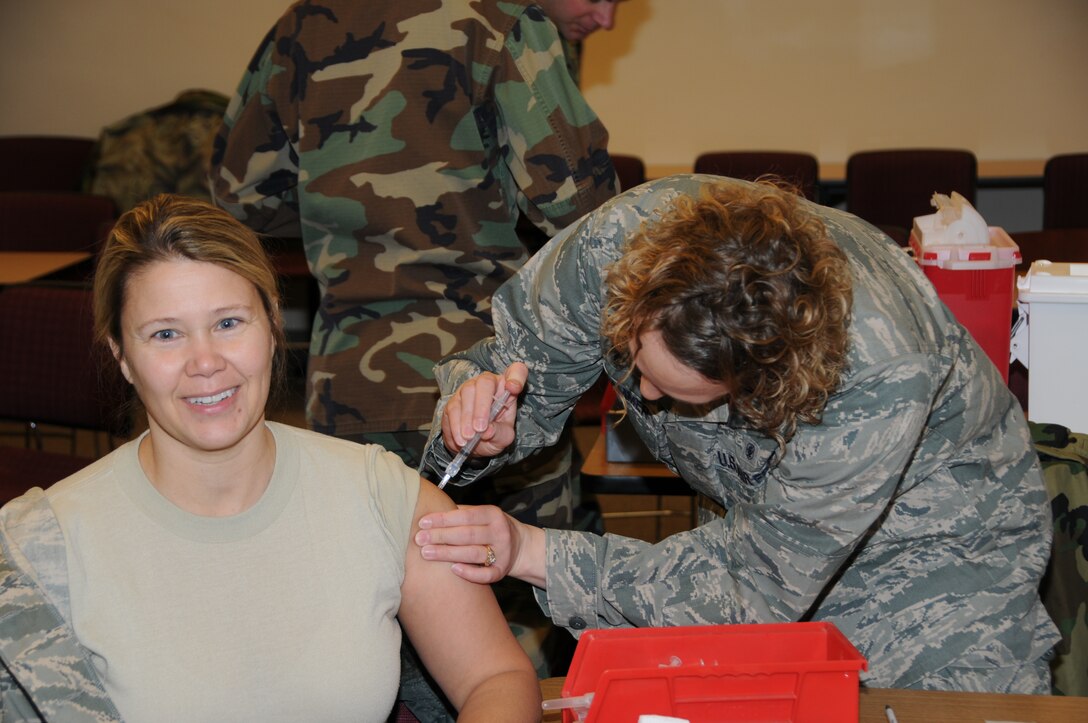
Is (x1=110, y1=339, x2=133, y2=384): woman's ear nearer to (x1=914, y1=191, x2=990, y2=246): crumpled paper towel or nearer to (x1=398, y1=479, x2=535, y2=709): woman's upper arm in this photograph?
(x1=398, y1=479, x2=535, y2=709): woman's upper arm

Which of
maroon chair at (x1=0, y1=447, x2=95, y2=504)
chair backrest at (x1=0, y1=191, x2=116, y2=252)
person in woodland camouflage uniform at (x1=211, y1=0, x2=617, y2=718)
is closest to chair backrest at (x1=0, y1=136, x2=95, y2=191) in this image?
chair backrest at (x1=0, y1=191, x2=116, y2=252)

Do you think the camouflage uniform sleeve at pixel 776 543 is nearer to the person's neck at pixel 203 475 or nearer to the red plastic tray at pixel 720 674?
the red plastic tray at pixel 720 674

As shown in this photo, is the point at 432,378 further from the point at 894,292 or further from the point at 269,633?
the point at 894,292

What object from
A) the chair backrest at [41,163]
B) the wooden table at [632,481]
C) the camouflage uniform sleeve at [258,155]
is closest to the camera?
the wooden table at [632,481]

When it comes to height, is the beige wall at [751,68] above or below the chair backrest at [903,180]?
above

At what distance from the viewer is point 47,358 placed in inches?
124

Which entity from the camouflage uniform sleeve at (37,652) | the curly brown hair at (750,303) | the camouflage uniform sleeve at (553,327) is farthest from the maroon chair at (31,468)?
the curly brown hair at (750,303)

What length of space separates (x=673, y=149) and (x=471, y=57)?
462cm

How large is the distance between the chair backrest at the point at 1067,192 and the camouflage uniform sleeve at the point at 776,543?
430cm

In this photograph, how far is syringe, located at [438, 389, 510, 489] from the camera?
5.66 feet

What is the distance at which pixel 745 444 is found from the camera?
1598 millimetres

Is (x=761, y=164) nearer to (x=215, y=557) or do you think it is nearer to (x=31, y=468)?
(x=31, y=468)

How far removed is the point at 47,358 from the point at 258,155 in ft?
3.59

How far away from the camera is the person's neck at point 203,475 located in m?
1.50
